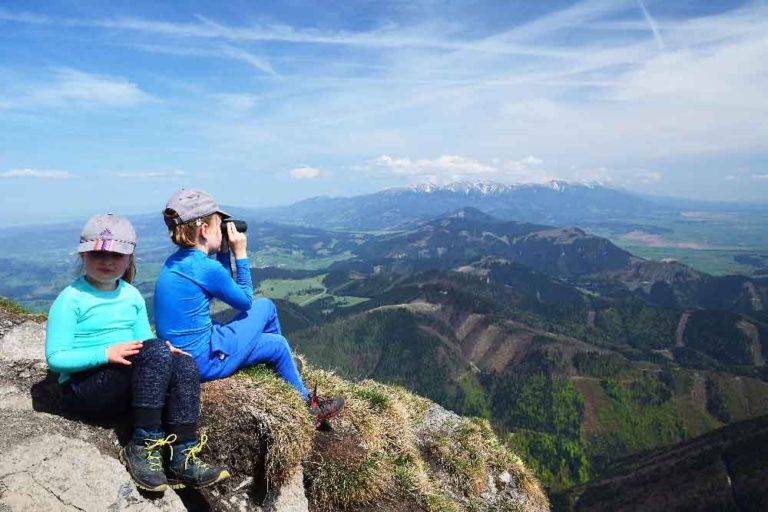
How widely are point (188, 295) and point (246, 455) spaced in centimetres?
310

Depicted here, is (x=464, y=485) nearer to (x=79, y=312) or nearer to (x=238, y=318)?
(x=238, y=318)

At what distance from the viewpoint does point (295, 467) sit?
29.1ft

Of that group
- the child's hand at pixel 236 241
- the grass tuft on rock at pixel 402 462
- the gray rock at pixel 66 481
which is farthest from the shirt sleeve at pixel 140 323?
the grass tuft on rock at pixel 402 462

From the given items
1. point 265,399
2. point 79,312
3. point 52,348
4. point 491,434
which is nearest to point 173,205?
point 79,312

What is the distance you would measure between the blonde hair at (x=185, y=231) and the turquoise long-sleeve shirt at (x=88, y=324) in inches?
45.6

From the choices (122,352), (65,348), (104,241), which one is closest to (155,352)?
(122,352)

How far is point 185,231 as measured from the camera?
8547 mm

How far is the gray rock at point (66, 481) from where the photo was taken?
19.7 feet

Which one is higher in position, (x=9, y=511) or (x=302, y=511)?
(x=9, y=511)

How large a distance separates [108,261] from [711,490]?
205866 millimetres

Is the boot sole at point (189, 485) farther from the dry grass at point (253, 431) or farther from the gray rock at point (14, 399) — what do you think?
the gray rock at point (14, 399)

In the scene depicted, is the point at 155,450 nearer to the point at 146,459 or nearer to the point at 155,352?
the point at 146,459

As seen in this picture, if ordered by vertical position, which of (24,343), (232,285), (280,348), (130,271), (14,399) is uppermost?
(130,271)

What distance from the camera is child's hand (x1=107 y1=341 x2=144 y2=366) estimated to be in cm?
710
